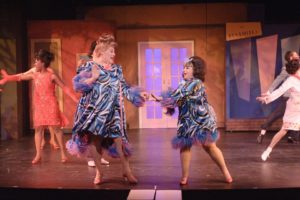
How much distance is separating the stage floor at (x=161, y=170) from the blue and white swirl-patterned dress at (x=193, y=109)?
519 millimetres

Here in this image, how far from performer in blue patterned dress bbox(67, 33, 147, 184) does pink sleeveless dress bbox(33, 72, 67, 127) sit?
1390 millimetres

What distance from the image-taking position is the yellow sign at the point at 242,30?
9.61 metres

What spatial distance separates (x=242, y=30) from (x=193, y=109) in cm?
514

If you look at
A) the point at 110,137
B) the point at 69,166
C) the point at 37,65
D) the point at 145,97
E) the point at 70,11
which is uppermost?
the point at 70,11

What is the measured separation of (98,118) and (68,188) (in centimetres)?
76

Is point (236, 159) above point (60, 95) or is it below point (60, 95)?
below

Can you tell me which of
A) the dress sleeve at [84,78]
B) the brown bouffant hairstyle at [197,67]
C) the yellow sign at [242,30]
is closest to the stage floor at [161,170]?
the dress sleeve at [84,78]

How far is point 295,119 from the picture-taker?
6223mm

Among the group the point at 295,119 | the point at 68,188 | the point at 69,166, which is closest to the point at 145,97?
the point at 68,188

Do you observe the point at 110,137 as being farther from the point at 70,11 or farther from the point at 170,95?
the point at 70,11

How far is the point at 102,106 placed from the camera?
4957mm

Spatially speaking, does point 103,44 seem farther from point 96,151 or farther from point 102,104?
point 96,151

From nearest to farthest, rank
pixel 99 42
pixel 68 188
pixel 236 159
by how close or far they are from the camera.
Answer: pixel 68 188 < pixel 99 42 < pixel 236 159

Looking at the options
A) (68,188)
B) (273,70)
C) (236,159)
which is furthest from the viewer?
(273,70)
